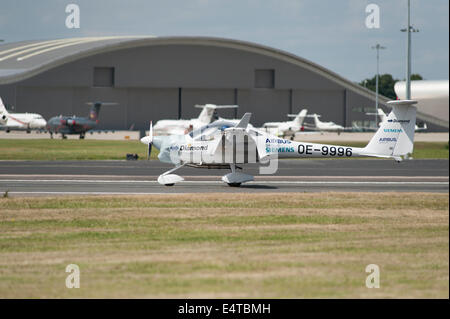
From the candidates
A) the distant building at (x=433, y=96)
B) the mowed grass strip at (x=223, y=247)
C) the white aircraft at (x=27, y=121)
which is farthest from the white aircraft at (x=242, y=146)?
the white aircraft at (x=27, y=121)

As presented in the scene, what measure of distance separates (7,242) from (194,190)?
28.9 feet

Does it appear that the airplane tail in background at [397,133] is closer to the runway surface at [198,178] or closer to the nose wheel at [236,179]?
the runway surface at [198,178]

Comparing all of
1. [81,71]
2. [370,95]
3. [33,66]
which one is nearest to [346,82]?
[370,95]

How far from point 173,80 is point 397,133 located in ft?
192

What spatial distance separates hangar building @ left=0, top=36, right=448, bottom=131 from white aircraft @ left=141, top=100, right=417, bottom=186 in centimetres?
5320

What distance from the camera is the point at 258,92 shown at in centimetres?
8131

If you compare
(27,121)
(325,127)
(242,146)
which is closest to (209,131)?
(242,146)

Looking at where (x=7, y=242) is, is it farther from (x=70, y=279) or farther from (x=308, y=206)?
(x=308, y=206)

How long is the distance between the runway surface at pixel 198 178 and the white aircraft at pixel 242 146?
0.80 m

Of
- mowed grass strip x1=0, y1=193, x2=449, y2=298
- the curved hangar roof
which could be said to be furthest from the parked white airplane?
mowed grass strip x1=0, y1=193, x2=449, y2=298

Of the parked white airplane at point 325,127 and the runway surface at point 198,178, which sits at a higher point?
the parked white airplane at point 325,127

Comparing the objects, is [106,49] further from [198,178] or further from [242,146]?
[242,146]

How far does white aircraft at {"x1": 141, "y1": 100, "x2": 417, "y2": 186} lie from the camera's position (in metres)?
19.7

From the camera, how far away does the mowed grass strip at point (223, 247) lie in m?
7.98
